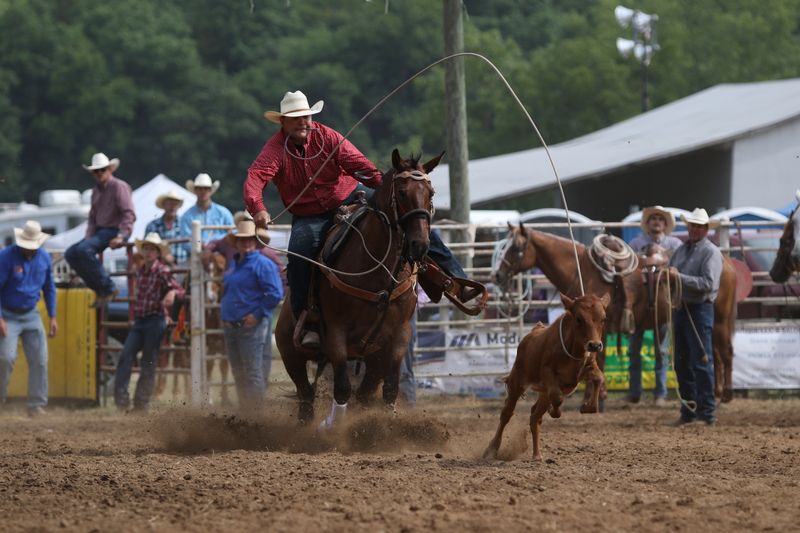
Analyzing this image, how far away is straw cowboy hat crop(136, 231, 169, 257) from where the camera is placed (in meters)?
14.6

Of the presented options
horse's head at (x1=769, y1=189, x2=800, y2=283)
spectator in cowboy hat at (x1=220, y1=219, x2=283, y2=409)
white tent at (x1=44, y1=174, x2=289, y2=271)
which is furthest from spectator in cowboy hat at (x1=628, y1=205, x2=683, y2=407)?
white tent at (x1=44, y1=174, x2=289, y2=271)

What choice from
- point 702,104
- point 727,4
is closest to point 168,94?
point 727,4

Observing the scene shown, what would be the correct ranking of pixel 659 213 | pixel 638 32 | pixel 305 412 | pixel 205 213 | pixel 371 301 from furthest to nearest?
pixel 638 32, pixel 205 213, pixel 659 213, pixel 305 412, pixel 371 301

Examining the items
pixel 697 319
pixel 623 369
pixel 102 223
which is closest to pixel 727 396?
pixel 623 369

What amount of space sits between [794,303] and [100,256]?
775 cm

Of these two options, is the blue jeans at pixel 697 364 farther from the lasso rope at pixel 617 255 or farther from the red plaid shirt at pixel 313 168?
the red plaid shirt at pixel 313 168

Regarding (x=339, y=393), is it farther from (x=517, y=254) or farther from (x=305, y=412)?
(x=517, y=254)

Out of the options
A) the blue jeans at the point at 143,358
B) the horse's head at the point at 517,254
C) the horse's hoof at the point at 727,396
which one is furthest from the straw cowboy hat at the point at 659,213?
the blue jeans at the point at 143,358

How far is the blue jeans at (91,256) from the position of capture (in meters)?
14.8

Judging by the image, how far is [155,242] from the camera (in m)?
14.6

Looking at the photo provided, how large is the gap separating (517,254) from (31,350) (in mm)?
5200

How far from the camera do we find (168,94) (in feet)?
180

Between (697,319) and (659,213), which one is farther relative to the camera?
(659,213)

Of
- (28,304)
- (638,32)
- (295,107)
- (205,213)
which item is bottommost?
(28,304)
